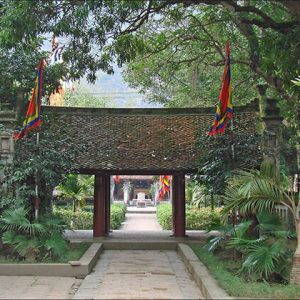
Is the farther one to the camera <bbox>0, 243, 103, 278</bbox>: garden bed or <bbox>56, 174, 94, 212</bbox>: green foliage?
<bbox>56, 174, 94, 212</bbox>: green foliage

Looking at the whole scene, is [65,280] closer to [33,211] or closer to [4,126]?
[33,211]

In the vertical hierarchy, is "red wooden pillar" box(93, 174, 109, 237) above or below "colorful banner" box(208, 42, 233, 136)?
below

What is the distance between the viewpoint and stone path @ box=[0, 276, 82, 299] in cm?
897

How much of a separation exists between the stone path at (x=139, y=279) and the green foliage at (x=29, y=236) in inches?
46.3

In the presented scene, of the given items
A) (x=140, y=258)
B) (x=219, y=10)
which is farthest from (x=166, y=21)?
(x=140, y=258)

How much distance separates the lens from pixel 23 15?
9867mm

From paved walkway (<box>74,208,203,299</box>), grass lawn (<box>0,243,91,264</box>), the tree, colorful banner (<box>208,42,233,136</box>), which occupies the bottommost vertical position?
paved walkway (<box>74,208,203,299</box>)

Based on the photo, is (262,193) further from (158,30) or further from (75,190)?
(75,190)

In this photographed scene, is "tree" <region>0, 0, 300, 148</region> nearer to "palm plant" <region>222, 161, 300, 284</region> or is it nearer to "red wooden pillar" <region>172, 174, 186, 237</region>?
"palm plant" <region>222, 161, 300, 284</region>

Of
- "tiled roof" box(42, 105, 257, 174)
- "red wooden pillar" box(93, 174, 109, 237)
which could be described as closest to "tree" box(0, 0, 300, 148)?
"tiled roof" box(42, 105, 257, 174)

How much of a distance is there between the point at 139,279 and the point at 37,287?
2.13 m

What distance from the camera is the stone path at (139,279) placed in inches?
353

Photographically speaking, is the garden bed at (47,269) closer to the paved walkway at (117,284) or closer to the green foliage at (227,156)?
the paved walkway at (117,284)

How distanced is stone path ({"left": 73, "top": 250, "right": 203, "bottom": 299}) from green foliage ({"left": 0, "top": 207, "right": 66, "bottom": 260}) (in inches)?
46.3
